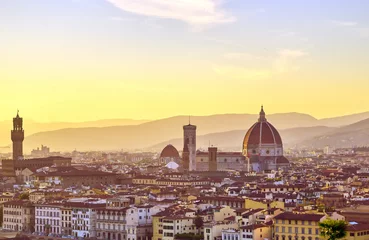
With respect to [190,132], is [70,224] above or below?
below

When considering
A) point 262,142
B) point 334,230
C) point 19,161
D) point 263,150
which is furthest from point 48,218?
point 262,142

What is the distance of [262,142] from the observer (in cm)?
18088

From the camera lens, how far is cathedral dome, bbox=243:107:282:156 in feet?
590

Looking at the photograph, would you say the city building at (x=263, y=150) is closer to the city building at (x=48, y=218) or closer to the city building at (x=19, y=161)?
the city building at (x=19, y=161)

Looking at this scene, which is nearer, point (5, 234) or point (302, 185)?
point (5, 234)

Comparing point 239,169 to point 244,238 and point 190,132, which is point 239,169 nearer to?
point 190,132

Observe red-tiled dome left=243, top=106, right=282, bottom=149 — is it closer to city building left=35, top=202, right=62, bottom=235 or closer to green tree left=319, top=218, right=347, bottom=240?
city building left=35, top=202, right=62, bottom=235

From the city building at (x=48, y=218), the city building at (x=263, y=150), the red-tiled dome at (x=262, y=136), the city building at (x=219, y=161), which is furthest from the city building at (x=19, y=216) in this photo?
the red-tiled dome at (x=262, y=136)

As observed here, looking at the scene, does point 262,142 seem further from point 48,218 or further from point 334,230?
point 334,230

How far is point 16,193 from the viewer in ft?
365

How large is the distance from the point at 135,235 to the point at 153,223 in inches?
73.4

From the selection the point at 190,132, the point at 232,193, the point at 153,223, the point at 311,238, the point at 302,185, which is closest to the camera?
the point at 311,238

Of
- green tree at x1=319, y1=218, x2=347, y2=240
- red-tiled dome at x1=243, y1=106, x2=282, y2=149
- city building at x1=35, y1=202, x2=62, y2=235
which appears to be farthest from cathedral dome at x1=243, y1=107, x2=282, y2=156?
green tree at x1=319, y1=218, x2=347, y2=240

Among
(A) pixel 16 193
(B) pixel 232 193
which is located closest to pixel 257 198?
(B) pixel 232 193
